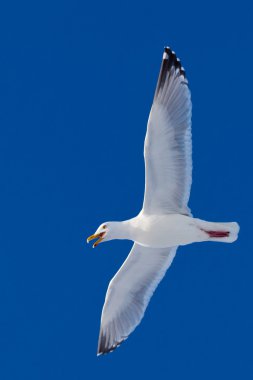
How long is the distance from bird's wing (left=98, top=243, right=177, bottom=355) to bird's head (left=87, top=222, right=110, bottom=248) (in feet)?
2.67

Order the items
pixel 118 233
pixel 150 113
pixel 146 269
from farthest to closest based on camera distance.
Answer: pixel 146 269 < pixel 118 233 < pixel 150 113

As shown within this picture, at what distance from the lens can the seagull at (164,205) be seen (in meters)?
11.6

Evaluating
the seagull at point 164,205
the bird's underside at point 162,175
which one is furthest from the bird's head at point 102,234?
the bird's underside at point 162,175

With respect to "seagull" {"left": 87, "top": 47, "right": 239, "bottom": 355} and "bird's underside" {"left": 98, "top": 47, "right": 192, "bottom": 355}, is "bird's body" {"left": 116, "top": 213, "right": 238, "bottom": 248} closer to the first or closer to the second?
"seagull" {"left": 87, "top": 47, "right": 239, "bottom": 355}

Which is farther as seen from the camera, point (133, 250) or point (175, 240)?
point (133, 250)

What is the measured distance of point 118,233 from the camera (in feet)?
40.6

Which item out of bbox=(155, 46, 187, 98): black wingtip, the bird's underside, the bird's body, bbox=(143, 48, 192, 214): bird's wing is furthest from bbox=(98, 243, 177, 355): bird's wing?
bbox=(155, 46, 187, 98): black wingtip

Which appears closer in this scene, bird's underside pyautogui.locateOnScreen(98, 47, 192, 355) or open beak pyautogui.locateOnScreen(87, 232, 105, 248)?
bird's underside pyautogui.locateOnScreen(98, 47, 192, 355)

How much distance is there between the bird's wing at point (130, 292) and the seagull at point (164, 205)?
0.01 metres

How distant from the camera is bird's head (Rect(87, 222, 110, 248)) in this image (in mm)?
12430

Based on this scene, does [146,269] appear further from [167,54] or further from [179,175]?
[167,54]

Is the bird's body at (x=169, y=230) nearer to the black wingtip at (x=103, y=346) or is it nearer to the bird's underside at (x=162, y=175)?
the bird's underside at (x=162, y=175)

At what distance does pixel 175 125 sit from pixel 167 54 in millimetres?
946

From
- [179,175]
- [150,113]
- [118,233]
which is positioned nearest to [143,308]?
[118,233]
